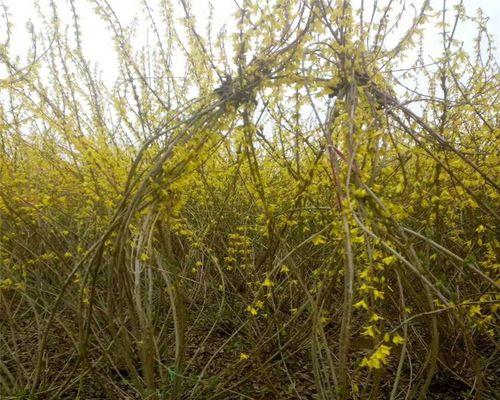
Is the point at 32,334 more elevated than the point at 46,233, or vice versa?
the point at 46,233

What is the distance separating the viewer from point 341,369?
1527mm

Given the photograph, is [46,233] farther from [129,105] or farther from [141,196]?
[141,196]

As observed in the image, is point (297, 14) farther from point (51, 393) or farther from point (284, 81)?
point (51, 393)

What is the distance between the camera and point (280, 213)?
2.26 m

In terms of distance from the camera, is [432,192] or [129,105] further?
[129,105]

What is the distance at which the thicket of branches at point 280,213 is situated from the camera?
65.3 inches

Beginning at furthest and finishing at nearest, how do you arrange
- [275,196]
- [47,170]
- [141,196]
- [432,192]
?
1. [47,170]
2. [275,196]
3. [432,192]
4. [141,196]

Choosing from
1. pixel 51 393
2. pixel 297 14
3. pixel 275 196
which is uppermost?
pixel 297 14

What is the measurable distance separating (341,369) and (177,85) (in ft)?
8.22

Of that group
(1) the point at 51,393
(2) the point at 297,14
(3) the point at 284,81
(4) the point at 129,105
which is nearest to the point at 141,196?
(3) the point at 284,81

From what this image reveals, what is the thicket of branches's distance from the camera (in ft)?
5.44

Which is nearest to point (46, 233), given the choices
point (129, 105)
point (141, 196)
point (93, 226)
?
point (93, 226)

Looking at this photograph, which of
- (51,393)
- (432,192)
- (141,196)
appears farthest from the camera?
(51,393)

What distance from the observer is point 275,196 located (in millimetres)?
2996
